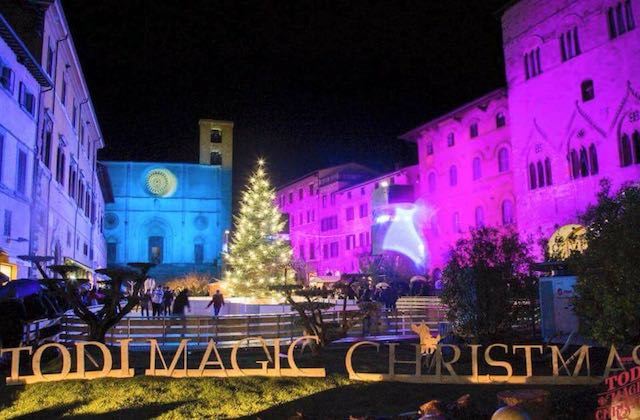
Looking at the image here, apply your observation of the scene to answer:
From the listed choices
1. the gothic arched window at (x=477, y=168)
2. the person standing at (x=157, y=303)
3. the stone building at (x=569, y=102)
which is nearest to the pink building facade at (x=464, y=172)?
the gothic arched window at (x=477, y=168)

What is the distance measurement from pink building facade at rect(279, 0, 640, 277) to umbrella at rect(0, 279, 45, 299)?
1575 cm

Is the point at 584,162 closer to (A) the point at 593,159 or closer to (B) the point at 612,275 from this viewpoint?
(A) the point at 593,159

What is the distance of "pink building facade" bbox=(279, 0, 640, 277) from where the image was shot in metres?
→ 27.0

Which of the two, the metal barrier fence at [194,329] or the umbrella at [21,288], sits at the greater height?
the umbrella at [21,288]

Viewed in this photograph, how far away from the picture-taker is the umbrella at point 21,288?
13.1m

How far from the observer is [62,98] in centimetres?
2867

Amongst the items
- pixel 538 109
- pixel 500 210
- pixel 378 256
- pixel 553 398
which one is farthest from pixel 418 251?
pixel 553 398

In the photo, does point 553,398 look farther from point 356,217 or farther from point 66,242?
point 356,217

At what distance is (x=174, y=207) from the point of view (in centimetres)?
6894

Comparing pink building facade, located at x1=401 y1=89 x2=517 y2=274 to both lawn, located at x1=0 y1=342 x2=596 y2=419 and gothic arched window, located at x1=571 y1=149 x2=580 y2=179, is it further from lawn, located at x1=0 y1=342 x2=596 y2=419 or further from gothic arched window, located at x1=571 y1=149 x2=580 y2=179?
lawn, located at x1=0 y1=342 x2=596 y2=419

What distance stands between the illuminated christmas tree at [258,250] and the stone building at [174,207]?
33755 mm

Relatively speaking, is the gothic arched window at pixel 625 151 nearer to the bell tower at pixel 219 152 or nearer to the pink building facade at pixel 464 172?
the pink building facade at pixel 464 172

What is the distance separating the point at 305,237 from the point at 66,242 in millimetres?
36379

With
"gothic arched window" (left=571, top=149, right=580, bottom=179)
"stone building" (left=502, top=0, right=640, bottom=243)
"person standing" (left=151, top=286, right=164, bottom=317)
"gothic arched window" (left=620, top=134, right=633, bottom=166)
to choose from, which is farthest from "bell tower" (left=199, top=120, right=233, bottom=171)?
"gothic arched window" (left=620, top=134, right=633, bottom=166)
